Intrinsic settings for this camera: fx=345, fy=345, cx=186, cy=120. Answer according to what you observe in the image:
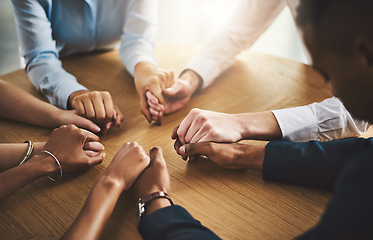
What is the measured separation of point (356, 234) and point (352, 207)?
0.12 ft

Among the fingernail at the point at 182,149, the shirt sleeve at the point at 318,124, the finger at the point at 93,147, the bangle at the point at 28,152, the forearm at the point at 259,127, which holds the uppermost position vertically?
the shirt sleeve at the point at 318,124

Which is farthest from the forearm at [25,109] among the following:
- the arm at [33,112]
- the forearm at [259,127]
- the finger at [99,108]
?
the forearm at [259,127]

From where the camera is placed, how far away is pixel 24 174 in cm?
76

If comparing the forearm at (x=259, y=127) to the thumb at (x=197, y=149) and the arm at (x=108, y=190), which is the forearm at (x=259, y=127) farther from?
the arm at (x=108, y=190)

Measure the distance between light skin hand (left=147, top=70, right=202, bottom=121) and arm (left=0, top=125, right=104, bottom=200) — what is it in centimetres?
21

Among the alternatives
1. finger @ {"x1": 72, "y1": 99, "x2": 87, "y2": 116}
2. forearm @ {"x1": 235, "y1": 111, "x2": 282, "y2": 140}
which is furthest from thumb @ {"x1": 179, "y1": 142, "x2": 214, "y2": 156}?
finger @ {"x1": 72, "y1": 99, "x2": 87, "y2": 116}

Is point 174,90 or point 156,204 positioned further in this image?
point 174,90

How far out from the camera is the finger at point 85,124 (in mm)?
948

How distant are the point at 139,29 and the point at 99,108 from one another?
538 mm

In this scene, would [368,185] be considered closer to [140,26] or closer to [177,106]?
[177,106]

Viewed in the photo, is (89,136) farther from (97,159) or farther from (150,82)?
(150,82)

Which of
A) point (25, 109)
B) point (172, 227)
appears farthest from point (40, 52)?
point (172, 227)

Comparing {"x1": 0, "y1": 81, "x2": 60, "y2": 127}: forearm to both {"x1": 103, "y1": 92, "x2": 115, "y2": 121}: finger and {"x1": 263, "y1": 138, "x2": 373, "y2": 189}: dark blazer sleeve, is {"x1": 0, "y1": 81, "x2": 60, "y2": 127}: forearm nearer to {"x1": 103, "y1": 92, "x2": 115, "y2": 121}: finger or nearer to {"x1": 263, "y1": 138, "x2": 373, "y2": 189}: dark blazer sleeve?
{"x1": 103, "y1": 92, "x2": 115, "y2": 121}: finger

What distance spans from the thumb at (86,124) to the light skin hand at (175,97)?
0.17 m
